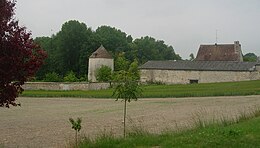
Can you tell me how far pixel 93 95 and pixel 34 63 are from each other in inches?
1392

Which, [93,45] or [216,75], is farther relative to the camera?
[93,45]

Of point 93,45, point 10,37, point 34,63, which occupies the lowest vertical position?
point 34,63

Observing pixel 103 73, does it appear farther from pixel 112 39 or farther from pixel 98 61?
pixel 112 39

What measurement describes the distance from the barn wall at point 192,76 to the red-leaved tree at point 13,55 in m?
59.0

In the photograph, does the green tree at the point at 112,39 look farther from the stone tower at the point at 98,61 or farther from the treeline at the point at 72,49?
the stone tower at the point at 98,61

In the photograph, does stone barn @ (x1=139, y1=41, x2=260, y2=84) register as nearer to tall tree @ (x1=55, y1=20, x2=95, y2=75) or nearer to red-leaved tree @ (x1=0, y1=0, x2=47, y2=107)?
tall tree @ (x1=55, y1=20, x2=95, y2=75)

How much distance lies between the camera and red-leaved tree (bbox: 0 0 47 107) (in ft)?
28.3

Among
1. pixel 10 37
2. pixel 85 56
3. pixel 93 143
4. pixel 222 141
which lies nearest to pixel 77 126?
pixel 93 143

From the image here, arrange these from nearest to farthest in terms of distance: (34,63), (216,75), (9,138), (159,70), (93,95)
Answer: (34,63), (9,138), (93,95), (216,75), (159,70)

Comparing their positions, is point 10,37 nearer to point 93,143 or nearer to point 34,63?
point 34,63

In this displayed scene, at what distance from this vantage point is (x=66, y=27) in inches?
3438

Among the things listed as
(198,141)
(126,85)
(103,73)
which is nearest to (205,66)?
(103,73)

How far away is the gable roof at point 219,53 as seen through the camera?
3034 inches

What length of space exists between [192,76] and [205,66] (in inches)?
122
